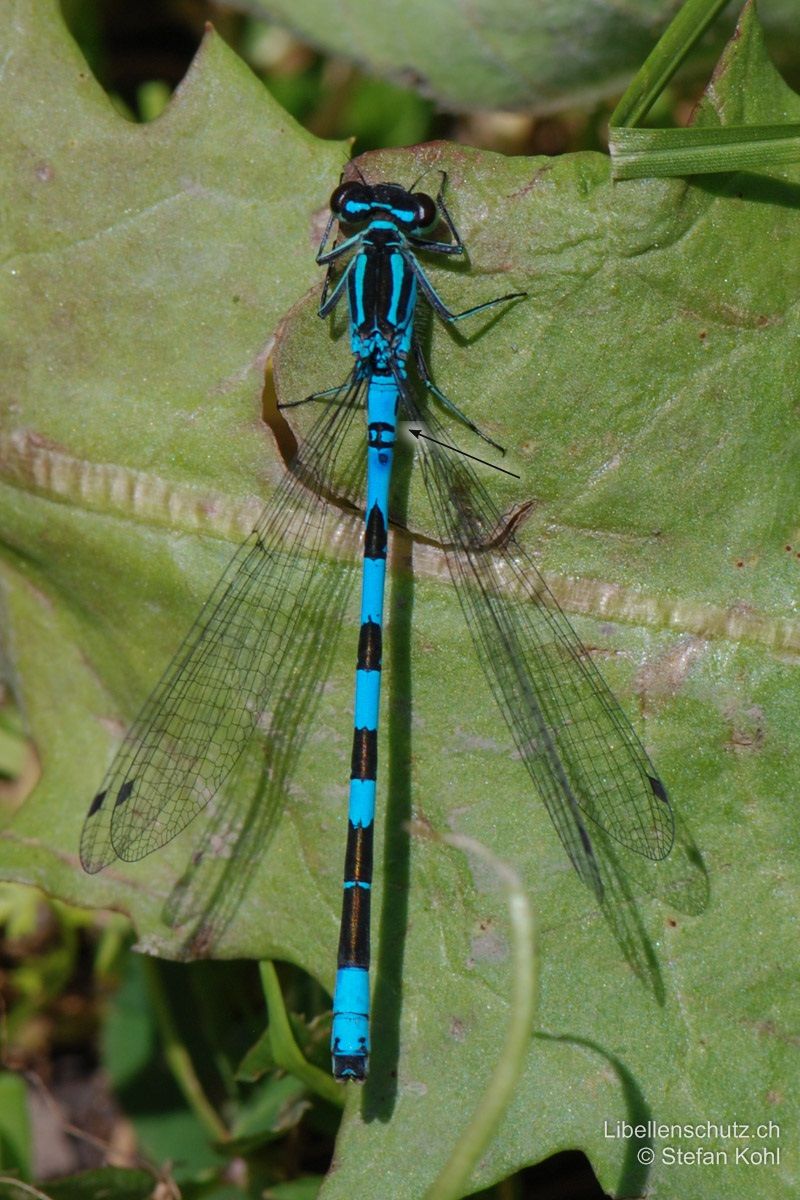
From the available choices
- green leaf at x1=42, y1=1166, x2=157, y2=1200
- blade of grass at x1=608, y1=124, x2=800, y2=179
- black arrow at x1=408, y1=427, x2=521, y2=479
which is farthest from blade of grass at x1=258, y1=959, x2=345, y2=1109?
blade of grass at x1=608, y1=124, x2=800, y2=179

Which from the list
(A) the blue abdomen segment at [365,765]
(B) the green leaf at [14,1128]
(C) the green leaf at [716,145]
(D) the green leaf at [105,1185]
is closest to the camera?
(C) the green leaf at [716,145]

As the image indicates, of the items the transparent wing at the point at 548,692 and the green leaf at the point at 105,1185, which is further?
the green leaf at the point at 105,1185

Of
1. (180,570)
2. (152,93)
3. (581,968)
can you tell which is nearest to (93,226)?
(180,570)

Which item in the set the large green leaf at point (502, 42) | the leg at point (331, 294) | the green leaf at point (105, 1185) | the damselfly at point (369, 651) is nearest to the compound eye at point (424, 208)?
the damselfly at point (369, 651)

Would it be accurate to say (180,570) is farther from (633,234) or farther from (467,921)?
(633,234)

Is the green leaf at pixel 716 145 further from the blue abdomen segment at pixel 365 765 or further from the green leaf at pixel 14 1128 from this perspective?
the green leaf at pixel 14 1128

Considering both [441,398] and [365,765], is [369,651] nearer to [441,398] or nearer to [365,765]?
[365,765]

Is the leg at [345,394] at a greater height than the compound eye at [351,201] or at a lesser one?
lesser

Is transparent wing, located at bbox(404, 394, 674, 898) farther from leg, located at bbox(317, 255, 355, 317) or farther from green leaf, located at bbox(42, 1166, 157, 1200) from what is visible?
green leaf, located at bbox(42, 1166, 157, 1200)
